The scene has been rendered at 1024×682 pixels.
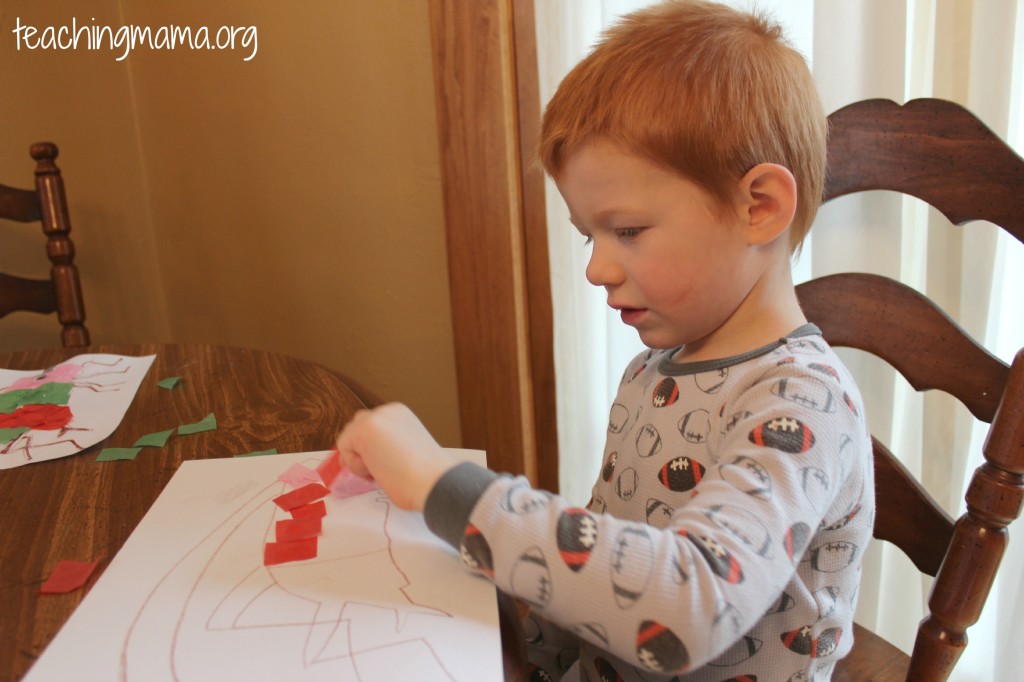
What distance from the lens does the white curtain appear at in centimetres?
76

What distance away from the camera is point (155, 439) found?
0.70 m

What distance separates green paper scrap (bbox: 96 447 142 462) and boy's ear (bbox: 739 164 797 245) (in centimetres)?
54

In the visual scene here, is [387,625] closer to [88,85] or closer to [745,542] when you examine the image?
[745,542]

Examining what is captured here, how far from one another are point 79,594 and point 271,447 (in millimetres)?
222

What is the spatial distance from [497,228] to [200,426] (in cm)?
59

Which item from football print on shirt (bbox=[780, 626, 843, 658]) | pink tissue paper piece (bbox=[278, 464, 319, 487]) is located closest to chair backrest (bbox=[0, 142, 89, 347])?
pink tissue paper piece (bbox=[278, 464, 319, 487])

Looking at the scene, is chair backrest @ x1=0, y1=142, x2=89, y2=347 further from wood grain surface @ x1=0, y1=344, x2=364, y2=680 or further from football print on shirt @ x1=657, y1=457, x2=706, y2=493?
football print on shirt @ x1=657, y1=457, x2=706, y2=493

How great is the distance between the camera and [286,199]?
1489 millimetres

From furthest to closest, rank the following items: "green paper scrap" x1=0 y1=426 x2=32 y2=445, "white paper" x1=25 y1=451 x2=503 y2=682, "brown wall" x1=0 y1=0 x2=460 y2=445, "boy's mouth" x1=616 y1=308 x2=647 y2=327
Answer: "brown wall" x1=0 y1=0 x2=460 y2=445
"green paper scrap" x1=0 y1=426 x2=32 y2=445
"boy's mouth" x1=616 y1=308 x2=647 y2=327
"white paper" x1=25 y1=451 x2=503 y2=682

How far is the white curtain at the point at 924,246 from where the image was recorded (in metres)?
0.76

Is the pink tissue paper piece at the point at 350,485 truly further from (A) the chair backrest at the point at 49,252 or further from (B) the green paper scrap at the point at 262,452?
(A) the chair backrest at the point at 49,252

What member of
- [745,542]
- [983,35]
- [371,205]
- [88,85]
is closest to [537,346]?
[371,205]

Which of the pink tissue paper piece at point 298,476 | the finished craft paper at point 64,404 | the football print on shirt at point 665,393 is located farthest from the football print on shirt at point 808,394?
the finished craft paper at point 64,404

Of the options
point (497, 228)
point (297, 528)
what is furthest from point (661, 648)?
point (497, 228)
